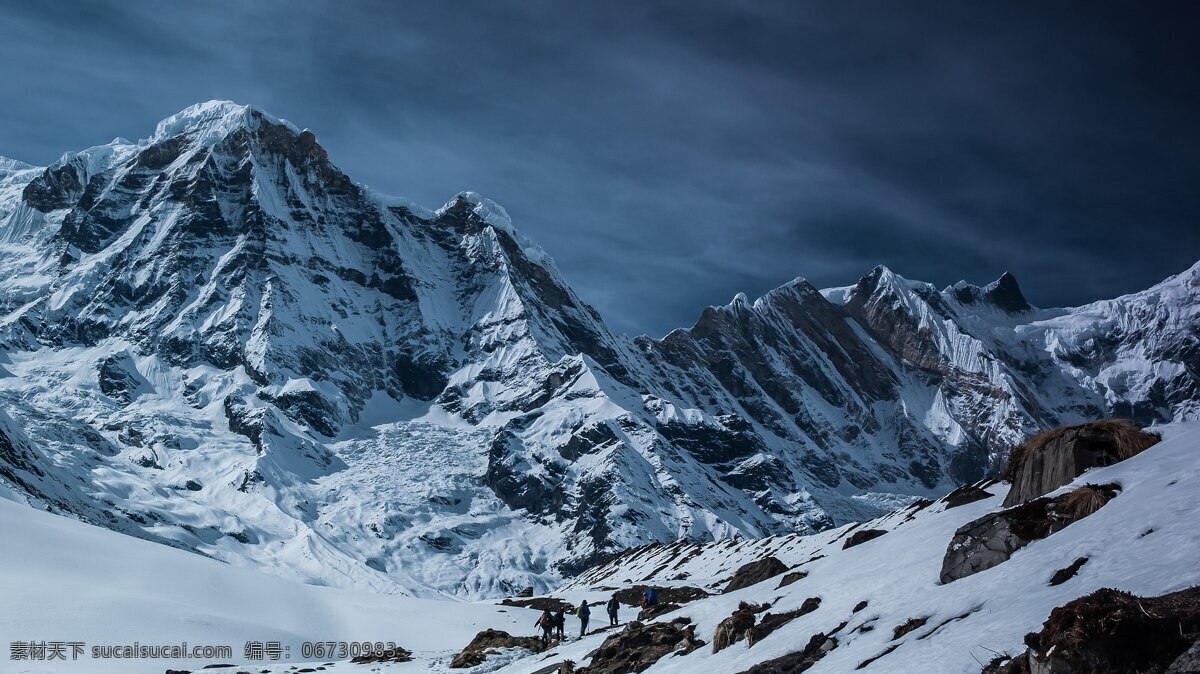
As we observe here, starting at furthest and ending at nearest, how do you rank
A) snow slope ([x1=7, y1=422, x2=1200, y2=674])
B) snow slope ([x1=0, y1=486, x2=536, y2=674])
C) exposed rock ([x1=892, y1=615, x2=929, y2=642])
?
1. snow slope ([x1=0, y1=486, x2=536, y2=674])
2. exposed rock ([x1=892, y1=615, x2=929, y2=642])
3. snow slope ([x1=7, y1=422, x2=1200, y2=674])

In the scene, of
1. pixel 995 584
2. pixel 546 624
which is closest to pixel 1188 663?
pixel 995 584

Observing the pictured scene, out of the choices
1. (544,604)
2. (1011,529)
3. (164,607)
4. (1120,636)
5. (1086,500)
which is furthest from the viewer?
(544,604)

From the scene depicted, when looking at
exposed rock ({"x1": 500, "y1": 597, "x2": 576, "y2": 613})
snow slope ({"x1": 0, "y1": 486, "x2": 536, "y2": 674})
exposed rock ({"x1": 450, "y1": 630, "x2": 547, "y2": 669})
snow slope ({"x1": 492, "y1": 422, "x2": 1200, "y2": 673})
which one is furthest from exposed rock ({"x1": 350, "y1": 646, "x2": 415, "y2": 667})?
exposed rock ({"x1": 500, "y1": 597, "x2": 576, "y2": 613})

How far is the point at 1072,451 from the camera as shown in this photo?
83.8 feet

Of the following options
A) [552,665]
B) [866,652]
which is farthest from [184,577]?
[866,652]

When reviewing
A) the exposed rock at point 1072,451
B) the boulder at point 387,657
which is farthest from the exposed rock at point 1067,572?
the boulder at point 387,657

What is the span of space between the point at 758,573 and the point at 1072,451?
75.3 feet

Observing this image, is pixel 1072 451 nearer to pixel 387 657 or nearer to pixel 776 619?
pixel 776 619

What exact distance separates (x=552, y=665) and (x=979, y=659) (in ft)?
70.3

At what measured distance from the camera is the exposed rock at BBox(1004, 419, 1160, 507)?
24750 mm

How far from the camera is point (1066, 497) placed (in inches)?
846

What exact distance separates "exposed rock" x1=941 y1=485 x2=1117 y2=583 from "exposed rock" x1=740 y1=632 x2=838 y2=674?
323 centimetres

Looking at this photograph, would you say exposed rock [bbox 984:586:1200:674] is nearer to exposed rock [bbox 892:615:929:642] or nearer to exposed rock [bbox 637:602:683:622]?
exposed rock [bbox 892:615:929:642]

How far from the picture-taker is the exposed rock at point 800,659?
63.4 feet
